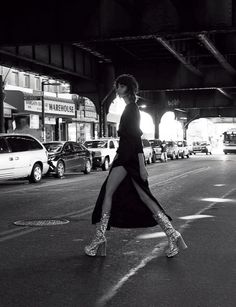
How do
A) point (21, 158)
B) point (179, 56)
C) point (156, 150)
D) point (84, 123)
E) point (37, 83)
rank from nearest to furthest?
1. point (21, 158)
2. point (179, 56)
3. point (156, 150)
4. point (37, 83)
5. point (84, 123)

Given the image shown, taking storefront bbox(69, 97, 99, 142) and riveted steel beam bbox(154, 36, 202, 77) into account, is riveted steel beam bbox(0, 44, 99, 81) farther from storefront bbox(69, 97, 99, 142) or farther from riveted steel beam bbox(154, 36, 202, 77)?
storefront bbox(69, 97, 99, 142)

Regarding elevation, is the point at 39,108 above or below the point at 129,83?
above

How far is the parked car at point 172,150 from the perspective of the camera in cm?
4753

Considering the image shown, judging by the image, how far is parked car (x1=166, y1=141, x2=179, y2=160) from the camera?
47.5 meters

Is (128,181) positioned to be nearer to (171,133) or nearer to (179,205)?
(179,205)

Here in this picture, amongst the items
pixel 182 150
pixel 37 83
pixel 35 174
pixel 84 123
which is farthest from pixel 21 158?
pixel 84 123

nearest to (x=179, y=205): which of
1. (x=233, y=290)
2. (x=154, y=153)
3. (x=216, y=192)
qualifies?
(x=216, y=192)

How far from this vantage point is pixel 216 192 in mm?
15219

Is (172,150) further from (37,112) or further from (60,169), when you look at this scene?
(60,169)

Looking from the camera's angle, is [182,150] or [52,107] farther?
[182,150]

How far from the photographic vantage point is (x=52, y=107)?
41062 mm

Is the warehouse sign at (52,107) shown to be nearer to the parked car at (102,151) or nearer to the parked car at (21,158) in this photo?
the parked car at (102,151)

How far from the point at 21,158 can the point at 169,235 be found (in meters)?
12.9

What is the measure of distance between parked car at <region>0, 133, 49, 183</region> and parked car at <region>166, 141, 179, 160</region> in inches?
1082
